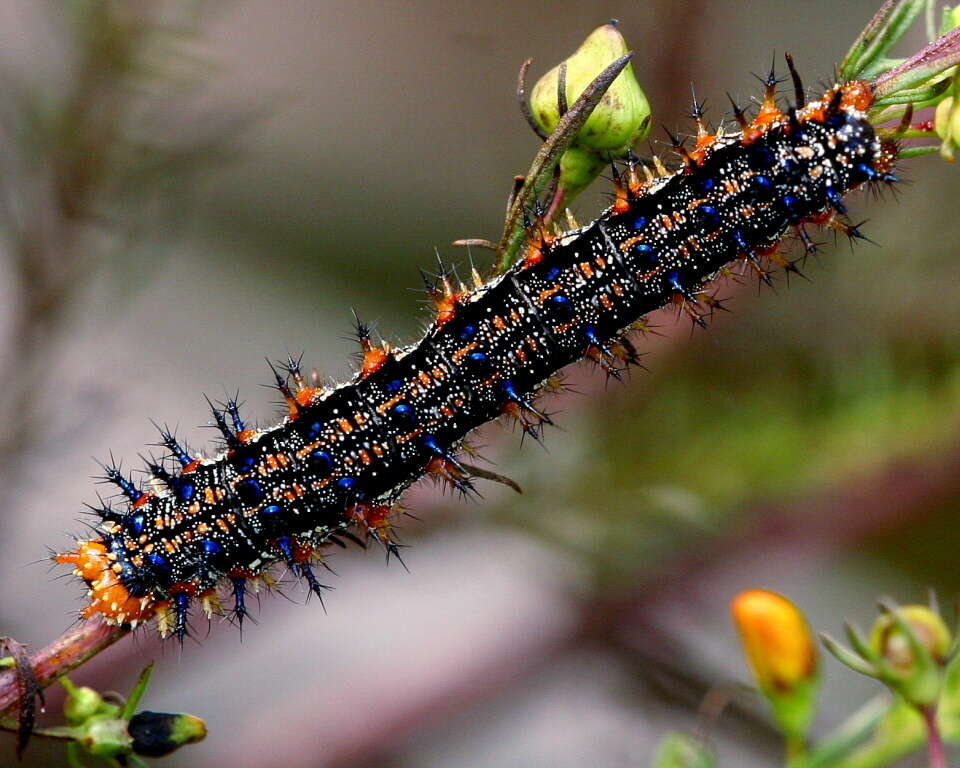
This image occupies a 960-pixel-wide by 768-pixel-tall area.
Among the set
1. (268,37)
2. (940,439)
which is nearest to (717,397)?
(940,439)

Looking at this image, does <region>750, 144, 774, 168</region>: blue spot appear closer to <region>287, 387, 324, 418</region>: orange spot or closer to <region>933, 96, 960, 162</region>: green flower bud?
<region>933, 96, 960, 162</region>: green flower bud

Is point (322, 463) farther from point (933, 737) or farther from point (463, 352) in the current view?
point (933, 737)

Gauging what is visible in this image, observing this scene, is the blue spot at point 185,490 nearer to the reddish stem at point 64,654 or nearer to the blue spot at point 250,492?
the blue spot at point 250,492

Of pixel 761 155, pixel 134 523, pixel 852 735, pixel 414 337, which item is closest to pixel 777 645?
pixel 852 735

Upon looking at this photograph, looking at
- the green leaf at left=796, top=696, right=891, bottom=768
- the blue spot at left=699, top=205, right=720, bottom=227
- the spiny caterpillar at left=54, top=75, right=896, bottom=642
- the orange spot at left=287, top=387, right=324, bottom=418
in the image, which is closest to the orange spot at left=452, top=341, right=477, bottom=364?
the spiny caterpillar at left=54, top=75, right=896, bottom=642

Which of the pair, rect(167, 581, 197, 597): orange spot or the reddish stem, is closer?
the reddish stem

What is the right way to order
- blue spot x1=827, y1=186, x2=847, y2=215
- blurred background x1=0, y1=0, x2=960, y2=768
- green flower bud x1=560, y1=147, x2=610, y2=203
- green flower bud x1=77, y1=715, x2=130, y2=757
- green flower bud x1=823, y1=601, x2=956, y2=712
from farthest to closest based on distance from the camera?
blurred background x1=0, y1=0, x2=960, y2=768 < blue spot x1=827, y1=186, x2=847, y2=215 < green flower bud x1=560, y1=147, x2=610, y2=203 < green flower bud x1=77, y1=715, x2=130, y2=757 < green flower bud x1=823, y1=601, x2=956, y2=712

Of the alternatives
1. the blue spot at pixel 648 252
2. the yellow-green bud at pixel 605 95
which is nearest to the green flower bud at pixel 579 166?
the yellow-green bud at pixel 605 95
